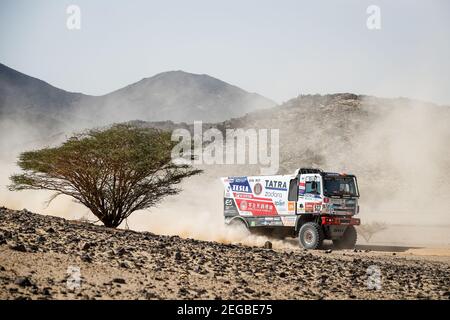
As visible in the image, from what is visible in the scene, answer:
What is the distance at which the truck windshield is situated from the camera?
2188 cm

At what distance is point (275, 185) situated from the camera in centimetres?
2366

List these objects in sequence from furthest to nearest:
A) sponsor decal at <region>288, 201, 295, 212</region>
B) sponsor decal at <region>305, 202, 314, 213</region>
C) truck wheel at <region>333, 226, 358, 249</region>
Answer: truck wheel at <region>333, 226, 358, 249</region>, sponsor decal at <region>288, 201, 295, 212</region>, sponsor decal at <region>305, 202, 314, 213</region>

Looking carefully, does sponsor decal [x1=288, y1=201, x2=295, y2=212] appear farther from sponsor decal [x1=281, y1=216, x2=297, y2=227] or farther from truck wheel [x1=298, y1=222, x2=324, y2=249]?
truck wheel [x1=298, y1=222, x2=324, y2=249]

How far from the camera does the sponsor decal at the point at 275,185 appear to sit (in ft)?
76.4

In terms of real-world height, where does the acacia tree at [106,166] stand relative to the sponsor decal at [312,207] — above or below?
above

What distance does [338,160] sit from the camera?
62062mm

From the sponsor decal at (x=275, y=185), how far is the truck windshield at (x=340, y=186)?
6.35 feet

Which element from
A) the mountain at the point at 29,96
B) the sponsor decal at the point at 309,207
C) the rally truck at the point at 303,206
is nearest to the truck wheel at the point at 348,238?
the rally truck at the point at 303,206

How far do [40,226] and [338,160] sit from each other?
164 feet

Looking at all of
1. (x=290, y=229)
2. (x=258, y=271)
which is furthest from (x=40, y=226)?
(x=290, y=229)

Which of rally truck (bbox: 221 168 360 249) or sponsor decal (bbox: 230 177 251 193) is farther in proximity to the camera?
sponsor decal (bbox: 230 177 251 193)

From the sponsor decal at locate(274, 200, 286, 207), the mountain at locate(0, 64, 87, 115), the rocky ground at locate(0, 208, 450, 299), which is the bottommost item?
the rocky ground at locate(0, 208, 450, 299)

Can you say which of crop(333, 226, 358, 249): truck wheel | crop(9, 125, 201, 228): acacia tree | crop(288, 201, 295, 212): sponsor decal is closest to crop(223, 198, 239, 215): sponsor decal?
crop(288, 201, 295, 212): sponsor decal

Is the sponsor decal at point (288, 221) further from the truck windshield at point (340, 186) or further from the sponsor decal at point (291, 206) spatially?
the truck windshield at point (340, 186)
